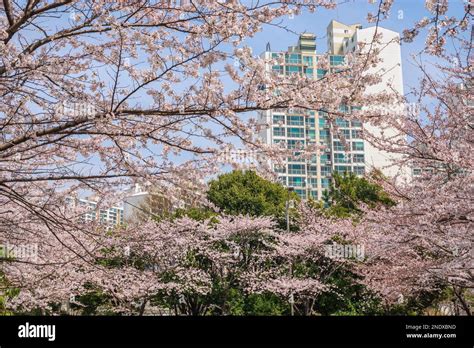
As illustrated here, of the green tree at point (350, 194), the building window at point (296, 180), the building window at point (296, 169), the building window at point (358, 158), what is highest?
the building window at point (358, 158)

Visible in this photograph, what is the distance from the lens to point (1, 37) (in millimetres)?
3461

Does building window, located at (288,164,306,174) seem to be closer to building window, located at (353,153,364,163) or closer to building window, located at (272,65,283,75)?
building window, located at (353,153,364,163)

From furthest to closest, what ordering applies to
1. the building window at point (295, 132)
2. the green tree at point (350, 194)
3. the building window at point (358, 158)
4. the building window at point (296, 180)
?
the building window at point (295, 132) → the building window at point (296, 180) → the building window at point (358, 158) → the green tree at point (350, 194)

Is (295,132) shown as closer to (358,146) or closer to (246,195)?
(358,146)

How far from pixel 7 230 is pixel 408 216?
5.25m

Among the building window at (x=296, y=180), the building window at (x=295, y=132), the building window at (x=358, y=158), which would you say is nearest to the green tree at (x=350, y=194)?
the building window at (x=296, y=180)

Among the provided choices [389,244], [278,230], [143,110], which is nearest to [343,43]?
[278,230]

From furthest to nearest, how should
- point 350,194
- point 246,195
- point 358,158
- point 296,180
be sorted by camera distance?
point 296,180 → point 358,158 → point 246,195 → point 350,194

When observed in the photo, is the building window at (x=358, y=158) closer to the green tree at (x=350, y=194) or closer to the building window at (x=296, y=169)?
the building window at (x=296, y=169)

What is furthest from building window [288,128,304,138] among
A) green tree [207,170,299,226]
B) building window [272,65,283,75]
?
building window [272,65,283,75]

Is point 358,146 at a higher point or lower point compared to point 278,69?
higher

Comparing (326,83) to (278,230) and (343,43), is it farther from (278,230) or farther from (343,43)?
(343,43)

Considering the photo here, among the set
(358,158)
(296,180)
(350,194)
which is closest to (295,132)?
(296,180)
